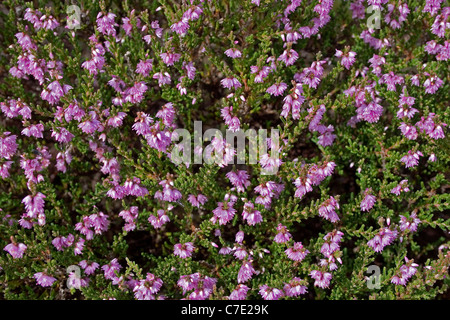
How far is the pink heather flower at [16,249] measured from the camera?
154 inches

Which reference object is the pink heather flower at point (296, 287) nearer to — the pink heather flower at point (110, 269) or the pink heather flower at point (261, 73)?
the pink heather flower at point (110, 269)

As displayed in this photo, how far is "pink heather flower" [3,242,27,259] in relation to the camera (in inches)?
154

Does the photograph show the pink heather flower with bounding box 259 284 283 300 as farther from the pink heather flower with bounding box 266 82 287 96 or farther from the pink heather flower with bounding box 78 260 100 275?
the pink heather flower with bounding box 266 82 287 96

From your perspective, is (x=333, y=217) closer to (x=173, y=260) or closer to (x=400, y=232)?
(x=400, y=232)

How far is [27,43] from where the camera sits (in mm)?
4324

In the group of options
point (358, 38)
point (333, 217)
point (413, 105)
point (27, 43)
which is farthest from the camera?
point (358, 38)

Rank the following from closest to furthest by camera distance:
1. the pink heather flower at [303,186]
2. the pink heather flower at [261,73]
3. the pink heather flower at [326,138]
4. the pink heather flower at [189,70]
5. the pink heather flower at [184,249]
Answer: the pink heather flower at [303,186] → the pink heather flower at [184,249] → the pink heather flower at [261,73] → the pink heather flower at [189,70] → the pink heather flower at [326,138]

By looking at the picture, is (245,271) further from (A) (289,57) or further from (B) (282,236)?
(A) (289,57)

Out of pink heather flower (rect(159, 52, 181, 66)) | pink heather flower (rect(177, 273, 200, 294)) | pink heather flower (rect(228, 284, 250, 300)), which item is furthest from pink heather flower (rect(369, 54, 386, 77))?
pink heather flower (rect(177, 273, 200, 294))

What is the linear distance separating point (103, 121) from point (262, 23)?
189cm

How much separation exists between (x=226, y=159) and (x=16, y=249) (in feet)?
6.66

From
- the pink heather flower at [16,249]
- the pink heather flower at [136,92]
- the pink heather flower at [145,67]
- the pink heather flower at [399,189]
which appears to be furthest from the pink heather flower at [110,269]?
the pink heather flower at [399,189]

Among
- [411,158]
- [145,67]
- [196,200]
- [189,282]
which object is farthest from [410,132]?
[145,67]
